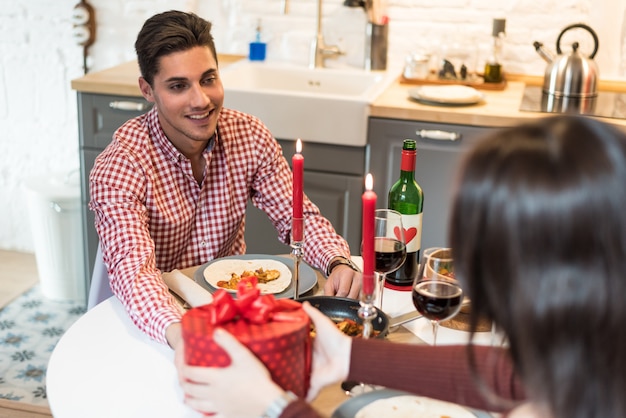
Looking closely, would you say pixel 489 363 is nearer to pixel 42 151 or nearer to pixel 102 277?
pixel 102 277

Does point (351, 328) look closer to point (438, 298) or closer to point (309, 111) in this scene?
point (438, 298)

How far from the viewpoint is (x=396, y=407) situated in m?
1.16

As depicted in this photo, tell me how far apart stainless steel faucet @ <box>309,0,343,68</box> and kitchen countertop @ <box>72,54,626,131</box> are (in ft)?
1.11

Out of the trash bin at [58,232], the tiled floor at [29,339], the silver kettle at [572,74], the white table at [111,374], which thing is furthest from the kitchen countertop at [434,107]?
the white table at [111,374]

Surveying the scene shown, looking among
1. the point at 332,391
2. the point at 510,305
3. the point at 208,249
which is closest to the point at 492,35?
the point at 208,249

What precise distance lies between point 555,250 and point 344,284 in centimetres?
83

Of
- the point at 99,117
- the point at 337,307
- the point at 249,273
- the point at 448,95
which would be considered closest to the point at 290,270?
the point at 249,273

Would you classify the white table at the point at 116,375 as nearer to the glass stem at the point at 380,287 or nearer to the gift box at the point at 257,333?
A: the glass stem at the point at 380,287

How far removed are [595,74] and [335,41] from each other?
3.36 ft

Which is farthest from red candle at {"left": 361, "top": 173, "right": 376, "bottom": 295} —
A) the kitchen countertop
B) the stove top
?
the stove top

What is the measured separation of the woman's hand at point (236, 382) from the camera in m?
0.95

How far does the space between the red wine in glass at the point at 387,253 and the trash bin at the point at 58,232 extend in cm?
202

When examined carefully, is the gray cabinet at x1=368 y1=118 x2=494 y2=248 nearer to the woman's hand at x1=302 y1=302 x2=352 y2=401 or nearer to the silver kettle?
the silver kettle

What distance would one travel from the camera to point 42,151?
3.62 meters
